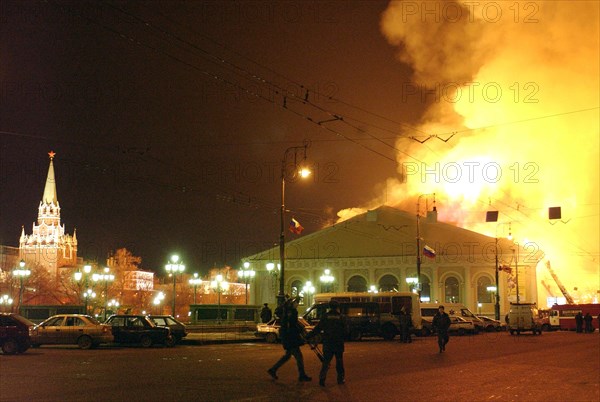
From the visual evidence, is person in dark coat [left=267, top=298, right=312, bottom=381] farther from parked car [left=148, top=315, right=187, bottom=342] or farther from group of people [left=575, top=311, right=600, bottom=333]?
group of people [left=575, top=311, right=600, bottom=333]

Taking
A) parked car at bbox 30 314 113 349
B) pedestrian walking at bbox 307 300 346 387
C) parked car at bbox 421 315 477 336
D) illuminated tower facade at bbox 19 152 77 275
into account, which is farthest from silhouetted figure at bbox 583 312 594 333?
illuminated tower facade at bbox 19 152 77 275

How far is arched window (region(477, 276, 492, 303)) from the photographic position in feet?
237

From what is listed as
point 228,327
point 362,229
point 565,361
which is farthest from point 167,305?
point 565,361

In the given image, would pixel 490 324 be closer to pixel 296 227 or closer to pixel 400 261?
pixel 296 227

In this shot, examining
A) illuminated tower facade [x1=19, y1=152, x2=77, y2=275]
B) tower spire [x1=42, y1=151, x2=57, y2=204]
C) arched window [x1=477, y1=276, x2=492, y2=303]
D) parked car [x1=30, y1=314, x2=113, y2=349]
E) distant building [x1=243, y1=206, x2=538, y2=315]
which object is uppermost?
tower spire [x1=42, y1=151, x2=57, y2=204]

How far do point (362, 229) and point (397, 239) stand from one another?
403 centimetres

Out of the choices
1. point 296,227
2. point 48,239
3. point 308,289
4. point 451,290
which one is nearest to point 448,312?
point 296,227

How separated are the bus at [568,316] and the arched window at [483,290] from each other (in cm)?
1221

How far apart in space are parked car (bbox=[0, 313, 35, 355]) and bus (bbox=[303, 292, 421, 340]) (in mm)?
15882

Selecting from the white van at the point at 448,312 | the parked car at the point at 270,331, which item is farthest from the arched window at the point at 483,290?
the parked car at the point at 270,331

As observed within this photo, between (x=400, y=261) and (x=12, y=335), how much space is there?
56.0 meters

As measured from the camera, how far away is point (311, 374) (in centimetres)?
1608

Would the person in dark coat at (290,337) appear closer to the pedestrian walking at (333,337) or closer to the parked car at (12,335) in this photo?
the pedestrian walking at (333,337)

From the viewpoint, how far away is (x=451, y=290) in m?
74.1
